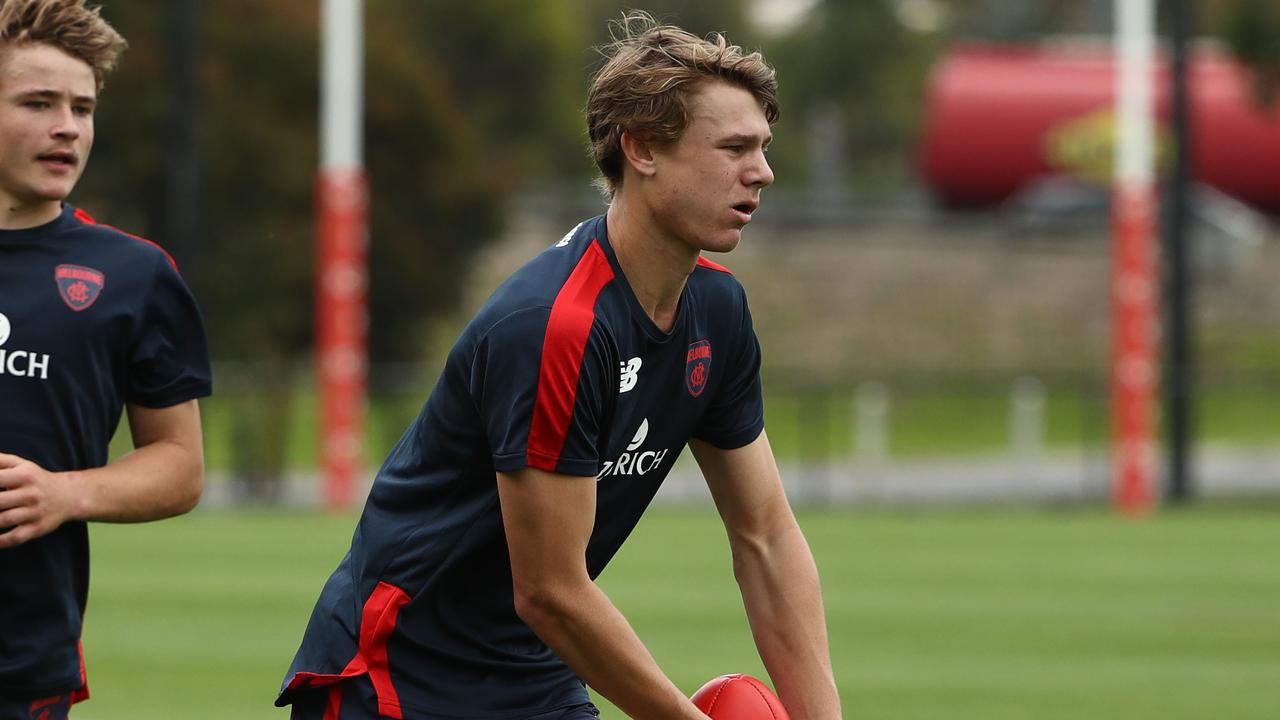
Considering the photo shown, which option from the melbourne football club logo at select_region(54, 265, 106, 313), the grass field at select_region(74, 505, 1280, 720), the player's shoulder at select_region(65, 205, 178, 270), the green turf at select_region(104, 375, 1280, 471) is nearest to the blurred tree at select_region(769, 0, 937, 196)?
the green turf at select_region(104, 375, 1280, 471)

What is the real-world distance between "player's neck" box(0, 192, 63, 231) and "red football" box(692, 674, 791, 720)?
1683 mm

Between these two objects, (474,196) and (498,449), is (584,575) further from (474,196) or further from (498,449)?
(474,196)

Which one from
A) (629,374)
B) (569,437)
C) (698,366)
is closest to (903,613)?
(698,366)

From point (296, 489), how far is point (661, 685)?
24.0 metres

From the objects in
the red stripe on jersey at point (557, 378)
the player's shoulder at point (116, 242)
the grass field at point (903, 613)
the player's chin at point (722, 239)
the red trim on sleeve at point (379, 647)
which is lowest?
the grass field at point (903, 613)

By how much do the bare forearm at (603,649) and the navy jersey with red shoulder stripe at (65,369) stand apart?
109 centimetres

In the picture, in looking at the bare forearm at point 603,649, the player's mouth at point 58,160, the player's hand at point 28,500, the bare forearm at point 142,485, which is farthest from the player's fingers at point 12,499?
the bare forearm at point 603,649

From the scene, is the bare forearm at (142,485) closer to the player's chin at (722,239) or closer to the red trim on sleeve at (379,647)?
the red trim on sleeve at (379,647)

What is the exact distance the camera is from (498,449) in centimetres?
374

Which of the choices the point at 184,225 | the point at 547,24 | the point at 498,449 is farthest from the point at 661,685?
the point at 547,24

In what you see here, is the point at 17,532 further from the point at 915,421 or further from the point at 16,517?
the point at 915,421

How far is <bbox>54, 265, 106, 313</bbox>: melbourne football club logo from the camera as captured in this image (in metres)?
4.23

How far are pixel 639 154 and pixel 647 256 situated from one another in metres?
0.19

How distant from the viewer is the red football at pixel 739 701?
4301 mm
